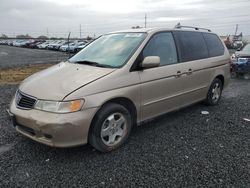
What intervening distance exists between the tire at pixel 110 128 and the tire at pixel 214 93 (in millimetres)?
2615

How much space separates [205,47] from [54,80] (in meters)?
3.41

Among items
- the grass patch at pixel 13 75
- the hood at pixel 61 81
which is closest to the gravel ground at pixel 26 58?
the grass patch at pixel 13 75

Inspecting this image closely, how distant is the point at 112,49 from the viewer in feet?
13.0

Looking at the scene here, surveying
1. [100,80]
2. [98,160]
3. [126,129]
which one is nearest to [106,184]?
[98,160]

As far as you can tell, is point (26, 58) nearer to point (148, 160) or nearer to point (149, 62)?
point (149, 62)

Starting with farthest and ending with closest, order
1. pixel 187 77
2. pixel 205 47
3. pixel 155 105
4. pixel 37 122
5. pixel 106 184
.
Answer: pixel 205 47 → pixel 187 77 → pixel 155 105 → pixel 37 122 → pixel 106 184

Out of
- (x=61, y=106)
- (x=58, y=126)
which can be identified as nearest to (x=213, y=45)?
(x=61, y=106)

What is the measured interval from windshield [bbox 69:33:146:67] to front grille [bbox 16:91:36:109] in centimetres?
114

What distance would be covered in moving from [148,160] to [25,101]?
184cm

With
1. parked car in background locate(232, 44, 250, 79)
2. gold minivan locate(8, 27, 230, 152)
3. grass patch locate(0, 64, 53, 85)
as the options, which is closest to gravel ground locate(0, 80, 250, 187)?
gold minivan locate(8, 27, 230, 152)

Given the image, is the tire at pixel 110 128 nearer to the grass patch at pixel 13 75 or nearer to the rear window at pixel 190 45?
the rear window at pixel 190 45

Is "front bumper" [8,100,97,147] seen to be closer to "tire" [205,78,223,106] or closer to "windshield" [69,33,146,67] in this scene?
"windshield" [69,33,146,67]

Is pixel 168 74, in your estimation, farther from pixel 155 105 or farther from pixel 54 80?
pixel 54 80

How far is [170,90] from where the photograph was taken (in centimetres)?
416
